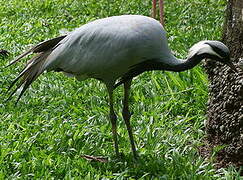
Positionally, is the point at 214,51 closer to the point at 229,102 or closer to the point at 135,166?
the point at 229,102

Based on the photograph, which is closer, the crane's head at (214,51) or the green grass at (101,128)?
the crane's head at (214,51)

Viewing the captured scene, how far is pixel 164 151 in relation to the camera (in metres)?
4.50

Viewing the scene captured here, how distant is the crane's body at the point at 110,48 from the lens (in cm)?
402

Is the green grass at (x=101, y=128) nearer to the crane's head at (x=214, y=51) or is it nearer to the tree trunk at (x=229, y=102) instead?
the tree trunk at (x=229, y=102)

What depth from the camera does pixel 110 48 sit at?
4066mm

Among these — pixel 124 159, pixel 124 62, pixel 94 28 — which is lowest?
pixel 124 159

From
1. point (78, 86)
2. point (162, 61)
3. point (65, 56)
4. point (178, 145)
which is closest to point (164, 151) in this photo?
point (178, 145)

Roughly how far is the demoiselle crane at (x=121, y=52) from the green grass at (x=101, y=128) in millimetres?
283

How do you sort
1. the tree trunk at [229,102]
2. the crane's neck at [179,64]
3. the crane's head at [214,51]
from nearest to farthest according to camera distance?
the crane's head at [214,51], the crane's neck at [179,64], the tree trunk at [229,102]

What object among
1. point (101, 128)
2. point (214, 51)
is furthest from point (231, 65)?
point (101, 128)

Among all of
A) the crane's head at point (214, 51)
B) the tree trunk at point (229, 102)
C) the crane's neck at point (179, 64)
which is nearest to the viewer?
the crane's head at point (214, 51)

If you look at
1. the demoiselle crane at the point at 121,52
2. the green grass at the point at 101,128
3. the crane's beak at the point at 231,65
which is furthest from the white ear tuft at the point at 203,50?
the green grass at the point at 101,128

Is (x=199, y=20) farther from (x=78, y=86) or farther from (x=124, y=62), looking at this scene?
(x=124, y=62)

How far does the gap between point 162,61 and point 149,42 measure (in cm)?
19
